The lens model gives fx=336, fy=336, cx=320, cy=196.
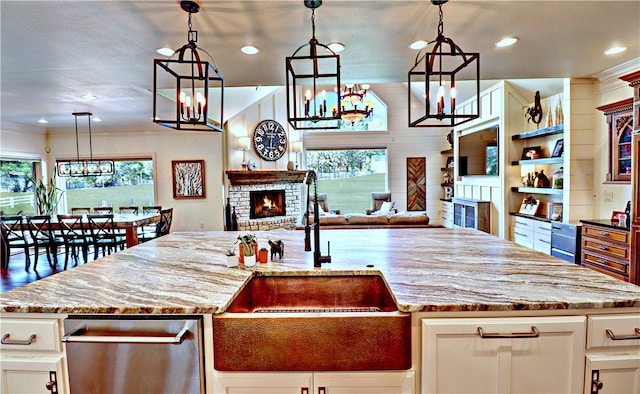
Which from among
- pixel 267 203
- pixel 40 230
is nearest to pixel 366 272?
pixel 40 230

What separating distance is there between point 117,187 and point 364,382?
326 inches

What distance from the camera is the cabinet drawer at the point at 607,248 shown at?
3.18 meters

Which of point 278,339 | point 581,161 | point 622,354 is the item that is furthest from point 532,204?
point 278,339

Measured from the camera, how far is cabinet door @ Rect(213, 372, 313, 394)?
1345mm

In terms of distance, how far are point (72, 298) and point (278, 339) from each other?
92 centimetres

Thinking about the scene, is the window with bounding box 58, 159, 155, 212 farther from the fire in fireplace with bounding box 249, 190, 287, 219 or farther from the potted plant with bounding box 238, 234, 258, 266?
the potted plant with bounding box 238, 234, 258, 266

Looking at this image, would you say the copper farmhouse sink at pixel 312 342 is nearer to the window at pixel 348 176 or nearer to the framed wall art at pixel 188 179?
the framed wall art at pixel 188 179

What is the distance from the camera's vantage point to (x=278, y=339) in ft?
4.37

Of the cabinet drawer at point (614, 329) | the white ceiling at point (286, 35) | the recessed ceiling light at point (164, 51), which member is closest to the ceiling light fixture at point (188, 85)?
the recessed ceiling light at point (164, 51)

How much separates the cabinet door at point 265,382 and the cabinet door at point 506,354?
0.50m

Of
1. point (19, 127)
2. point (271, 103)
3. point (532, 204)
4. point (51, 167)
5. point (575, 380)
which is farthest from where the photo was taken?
point (271, 103)

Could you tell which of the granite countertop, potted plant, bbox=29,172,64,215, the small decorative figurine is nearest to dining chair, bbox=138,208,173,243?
potted plant, bbox=29,172,64,215

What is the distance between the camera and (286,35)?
277 cm

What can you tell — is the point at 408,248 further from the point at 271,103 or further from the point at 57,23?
the point at 271,103
